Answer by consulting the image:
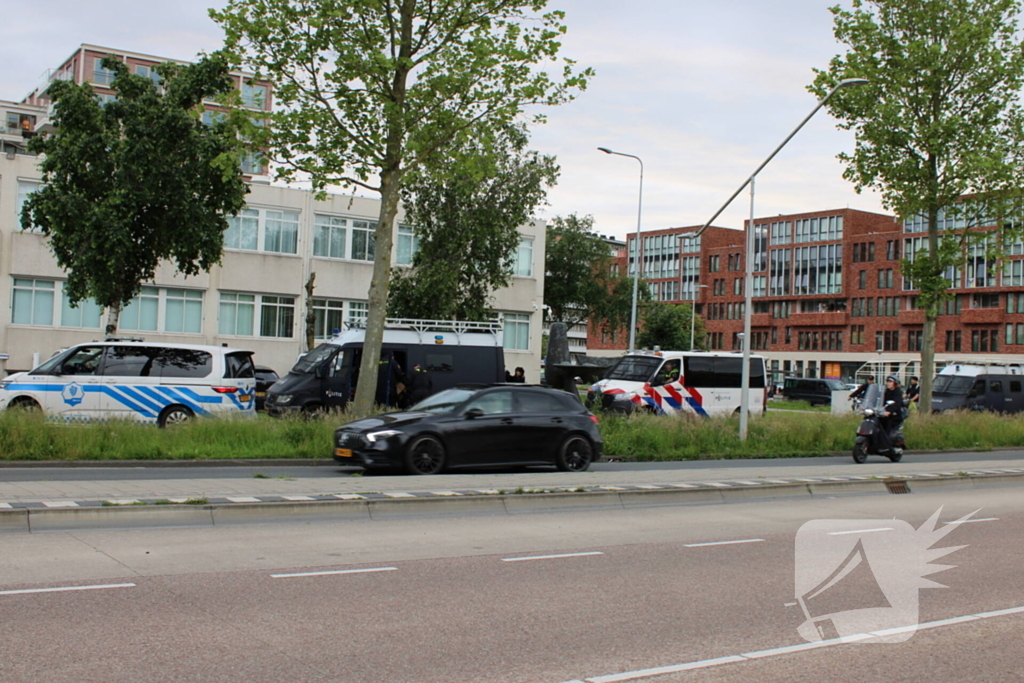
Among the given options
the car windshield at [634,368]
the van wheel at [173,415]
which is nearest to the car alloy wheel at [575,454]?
the van wheel at [173,415]

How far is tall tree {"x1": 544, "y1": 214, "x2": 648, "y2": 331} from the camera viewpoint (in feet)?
224

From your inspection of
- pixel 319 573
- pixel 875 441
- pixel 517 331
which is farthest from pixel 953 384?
pixel 319 573

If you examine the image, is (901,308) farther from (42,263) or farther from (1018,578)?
(1018,578)

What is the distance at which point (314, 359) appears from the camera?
27.1 meters

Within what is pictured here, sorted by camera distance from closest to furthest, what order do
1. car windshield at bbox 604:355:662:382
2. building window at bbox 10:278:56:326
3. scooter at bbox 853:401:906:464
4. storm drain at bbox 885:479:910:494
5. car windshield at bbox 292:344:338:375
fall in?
storm drain at bbox 885:479:910:494 < scooter at bbox 853:401:906:464 < car windshield at bbox 292:344:338:375 < car windshield at bbox 604:355:662:382 < building window at bbox 10:278:56:326

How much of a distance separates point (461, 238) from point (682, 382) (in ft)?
34.0

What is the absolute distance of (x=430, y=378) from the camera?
1152 inches

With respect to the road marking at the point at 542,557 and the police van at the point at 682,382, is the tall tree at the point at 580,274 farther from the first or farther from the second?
the road marking at the point at 542,557

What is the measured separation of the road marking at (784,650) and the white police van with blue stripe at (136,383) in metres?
15.6

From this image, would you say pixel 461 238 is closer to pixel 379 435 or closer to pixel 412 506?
pixel 379 435

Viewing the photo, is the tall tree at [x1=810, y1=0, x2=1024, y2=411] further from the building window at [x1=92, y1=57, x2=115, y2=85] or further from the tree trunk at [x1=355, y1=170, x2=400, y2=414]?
the building window at [x1=92, y1=57, x2=115, y2=85]

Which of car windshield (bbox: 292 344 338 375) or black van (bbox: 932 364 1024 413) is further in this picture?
black van (bbox: 932 364 1024 413)

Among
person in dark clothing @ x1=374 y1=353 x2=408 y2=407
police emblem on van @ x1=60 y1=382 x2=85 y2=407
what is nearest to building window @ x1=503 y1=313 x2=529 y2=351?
person in dark clothing @ x1=374 y1=353 x2=408 y2=407

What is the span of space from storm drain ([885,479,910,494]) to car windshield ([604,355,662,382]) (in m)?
16.2
